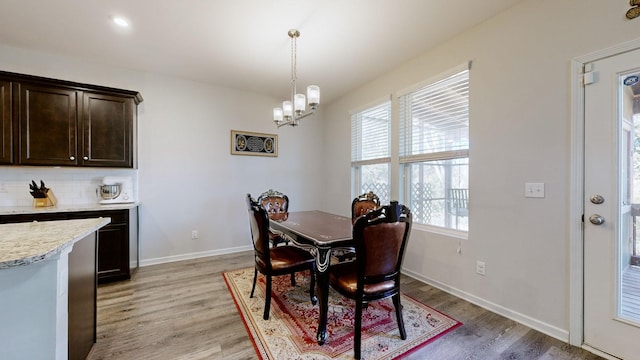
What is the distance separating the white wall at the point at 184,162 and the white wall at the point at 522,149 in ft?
9.55

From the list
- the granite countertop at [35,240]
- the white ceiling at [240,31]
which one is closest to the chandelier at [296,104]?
the white ceiling at [240,31]

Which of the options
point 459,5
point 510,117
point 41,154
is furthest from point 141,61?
point 510,117

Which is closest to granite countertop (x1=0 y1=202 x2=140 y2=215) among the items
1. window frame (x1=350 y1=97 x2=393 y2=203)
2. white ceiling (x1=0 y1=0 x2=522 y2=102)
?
white ceiling (x1=0 y1=0 x2=522 y2=102)

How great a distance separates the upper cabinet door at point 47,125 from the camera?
2.66m

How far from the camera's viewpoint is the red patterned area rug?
1.73 meters

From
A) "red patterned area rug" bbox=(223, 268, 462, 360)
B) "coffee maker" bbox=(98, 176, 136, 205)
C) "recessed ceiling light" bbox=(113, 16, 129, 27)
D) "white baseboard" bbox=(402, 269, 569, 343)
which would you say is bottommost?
"red patterned area rug" bbox=(223, 268, 462, 360)

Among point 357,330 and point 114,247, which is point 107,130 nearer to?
point 114,247

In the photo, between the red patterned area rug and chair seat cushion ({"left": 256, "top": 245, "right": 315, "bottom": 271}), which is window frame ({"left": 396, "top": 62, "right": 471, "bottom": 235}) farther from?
chair seat cushion ({"left": 256, "top": 245, "right": 315, "bottom": 271})

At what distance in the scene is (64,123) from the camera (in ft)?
9.21

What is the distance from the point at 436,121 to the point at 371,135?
1.14m

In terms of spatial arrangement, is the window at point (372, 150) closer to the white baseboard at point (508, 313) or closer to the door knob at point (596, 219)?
the white baseboard at point (508, 313)

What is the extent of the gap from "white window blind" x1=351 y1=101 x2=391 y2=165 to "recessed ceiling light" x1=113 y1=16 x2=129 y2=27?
296 centimetres

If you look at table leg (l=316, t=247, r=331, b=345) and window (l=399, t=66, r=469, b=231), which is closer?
table leg (l=316, t=247, r=331, b=345)

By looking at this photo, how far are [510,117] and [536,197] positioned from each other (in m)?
0.70
